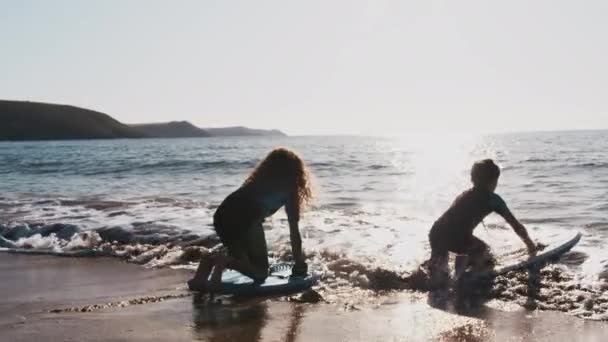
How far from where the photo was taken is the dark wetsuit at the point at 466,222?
271 inches

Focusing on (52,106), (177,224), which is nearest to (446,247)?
(177,224)

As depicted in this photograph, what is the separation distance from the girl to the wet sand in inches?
13.8

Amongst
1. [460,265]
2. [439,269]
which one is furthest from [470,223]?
[439,269]

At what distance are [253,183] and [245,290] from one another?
3.51 ft

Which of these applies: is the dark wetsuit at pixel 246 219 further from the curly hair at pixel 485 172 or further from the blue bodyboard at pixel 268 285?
the curly hair at pixel 485 172

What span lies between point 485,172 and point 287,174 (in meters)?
2.15

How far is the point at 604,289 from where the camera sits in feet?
20.8

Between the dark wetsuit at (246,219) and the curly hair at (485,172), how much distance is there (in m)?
2.11

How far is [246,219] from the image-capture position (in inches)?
245

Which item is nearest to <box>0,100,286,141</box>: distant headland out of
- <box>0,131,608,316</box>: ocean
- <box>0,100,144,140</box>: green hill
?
<box>0,100,144,140</box>: green hill

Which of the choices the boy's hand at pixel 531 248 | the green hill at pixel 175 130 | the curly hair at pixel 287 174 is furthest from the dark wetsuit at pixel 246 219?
the green hill at pixel 175 130

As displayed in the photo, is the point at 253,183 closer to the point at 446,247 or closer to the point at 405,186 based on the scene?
the point at 446,247

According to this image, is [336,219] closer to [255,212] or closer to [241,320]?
[255,212]

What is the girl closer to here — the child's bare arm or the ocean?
the ocean
